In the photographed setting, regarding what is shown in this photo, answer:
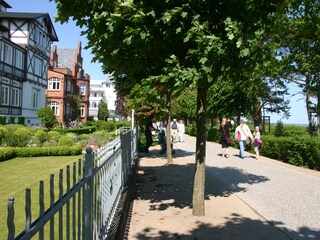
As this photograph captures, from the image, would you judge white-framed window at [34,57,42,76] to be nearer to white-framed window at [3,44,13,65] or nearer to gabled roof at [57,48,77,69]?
white-framed window at [3,44,13,65]

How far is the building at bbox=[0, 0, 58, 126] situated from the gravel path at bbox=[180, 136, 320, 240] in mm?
24584

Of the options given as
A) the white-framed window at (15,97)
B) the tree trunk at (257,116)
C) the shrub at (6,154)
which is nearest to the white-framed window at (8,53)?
the white-framed window at (15,97)

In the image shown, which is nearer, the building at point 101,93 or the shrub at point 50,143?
the shrub at point 50,143

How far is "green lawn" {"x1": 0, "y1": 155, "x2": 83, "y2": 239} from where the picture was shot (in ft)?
21.9

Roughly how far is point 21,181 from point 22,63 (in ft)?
95.9

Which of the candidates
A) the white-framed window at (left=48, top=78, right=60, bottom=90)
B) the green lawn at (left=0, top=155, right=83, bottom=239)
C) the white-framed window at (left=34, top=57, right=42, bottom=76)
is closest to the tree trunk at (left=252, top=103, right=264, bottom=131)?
the white-framed window at (left=34, top=57, right=42, bottom=76)

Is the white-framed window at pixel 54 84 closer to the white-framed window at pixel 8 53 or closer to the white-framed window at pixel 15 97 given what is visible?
the white-framed window at pixel 15 97

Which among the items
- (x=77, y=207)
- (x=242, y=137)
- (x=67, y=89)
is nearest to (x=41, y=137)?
(x=242, y=137)

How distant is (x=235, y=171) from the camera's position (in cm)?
1220

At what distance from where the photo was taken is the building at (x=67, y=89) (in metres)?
56.8

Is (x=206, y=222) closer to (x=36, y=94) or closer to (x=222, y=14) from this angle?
(x=222, y=14)

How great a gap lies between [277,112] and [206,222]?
39859 mm

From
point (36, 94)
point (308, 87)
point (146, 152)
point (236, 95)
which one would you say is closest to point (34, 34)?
point (36, 94)

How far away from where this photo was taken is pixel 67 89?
197 ft
